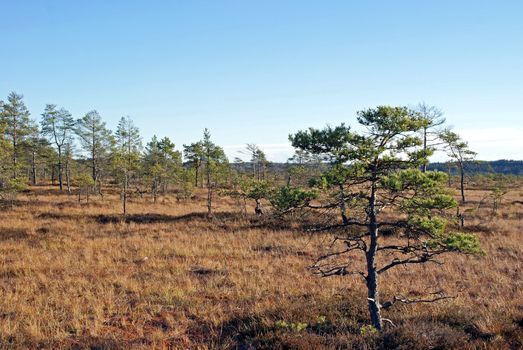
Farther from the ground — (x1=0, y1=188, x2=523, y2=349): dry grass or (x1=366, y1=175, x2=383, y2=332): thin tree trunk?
(x1=366, y1=175, x2=383, y2=332): thin tree trunk

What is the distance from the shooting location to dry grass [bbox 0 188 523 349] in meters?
6.26

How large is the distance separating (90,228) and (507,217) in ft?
93.7

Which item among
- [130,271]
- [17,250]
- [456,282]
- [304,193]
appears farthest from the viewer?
[17,250]

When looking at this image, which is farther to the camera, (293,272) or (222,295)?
(293,272)

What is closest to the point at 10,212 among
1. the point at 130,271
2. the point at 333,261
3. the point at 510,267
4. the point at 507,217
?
the point at 130,271

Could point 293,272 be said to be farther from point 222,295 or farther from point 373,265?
point 373,265

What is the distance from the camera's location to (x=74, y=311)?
7898mm

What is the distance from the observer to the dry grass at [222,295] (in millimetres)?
6258

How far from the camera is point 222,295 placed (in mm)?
9477

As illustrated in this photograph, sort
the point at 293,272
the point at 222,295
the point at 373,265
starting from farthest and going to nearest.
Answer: the point at 293,272 → the point at 222,295 → the point at 373,265

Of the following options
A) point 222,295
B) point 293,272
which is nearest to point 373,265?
point 222,295

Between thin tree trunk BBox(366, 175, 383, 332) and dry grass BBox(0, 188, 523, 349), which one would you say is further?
dry grass BBox(0, 188, 523, 349)

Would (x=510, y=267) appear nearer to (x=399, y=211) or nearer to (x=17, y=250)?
(x=399, y=211)

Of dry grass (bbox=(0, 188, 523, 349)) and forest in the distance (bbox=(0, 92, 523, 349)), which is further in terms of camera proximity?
dry grass (bbox=(0, 188, 523, 349))
